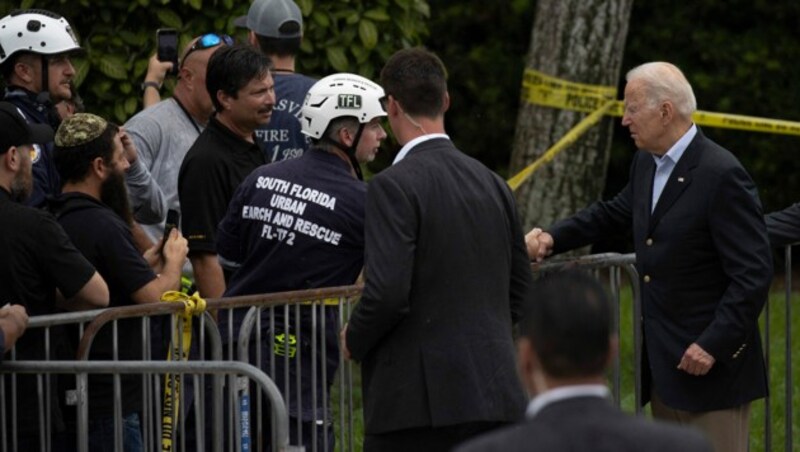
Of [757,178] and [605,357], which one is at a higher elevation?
[605,357]

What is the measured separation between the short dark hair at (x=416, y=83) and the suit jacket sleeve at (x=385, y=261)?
31 cm

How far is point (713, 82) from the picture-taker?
51.3 ft

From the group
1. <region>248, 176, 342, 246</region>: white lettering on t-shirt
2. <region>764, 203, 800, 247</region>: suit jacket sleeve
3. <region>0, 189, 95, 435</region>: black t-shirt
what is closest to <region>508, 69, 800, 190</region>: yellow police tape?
<region>764, 203, 800, 247</region>: suit jacket sleeve

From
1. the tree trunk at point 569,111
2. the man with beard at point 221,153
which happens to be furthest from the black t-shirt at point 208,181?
the tree trunk at point 569,111

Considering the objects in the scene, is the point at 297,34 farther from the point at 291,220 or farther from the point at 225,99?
the point at 291,220

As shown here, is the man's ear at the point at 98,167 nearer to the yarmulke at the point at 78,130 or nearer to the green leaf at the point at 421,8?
the yarmulke at the point at 78,130

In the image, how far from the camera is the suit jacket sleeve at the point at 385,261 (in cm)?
607

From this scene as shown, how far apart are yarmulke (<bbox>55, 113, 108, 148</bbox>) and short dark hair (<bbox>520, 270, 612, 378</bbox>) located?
3311 mm

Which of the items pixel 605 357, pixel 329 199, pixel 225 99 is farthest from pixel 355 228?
pixel 605 357

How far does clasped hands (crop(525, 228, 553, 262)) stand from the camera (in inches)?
300

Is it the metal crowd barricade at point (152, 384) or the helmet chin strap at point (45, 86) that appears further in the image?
the helmet chin strap at point (45, 86)

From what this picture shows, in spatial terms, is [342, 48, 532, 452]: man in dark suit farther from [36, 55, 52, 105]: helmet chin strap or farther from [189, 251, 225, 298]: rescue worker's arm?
[36, 55, 52, 105]: helmet chin strap

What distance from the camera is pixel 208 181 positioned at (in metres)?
7.68

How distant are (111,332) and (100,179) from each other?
65 cm
